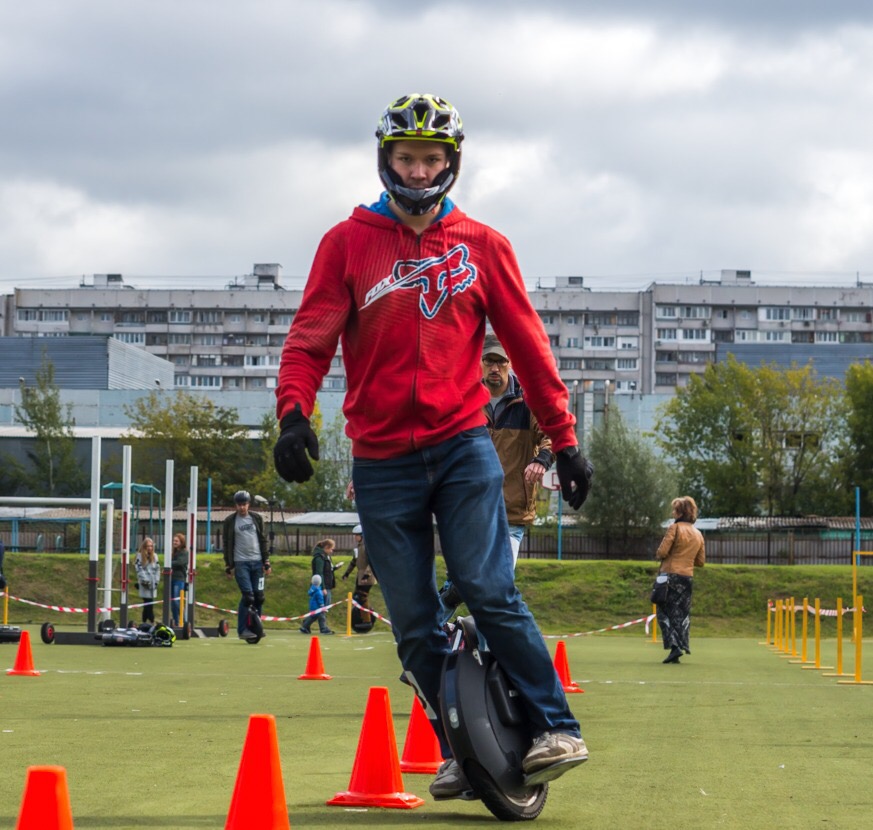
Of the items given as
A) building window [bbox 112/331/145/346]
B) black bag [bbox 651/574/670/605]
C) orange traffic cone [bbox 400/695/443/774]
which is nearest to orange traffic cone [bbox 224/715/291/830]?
orange traffic cone [bbox 400/695/443/774]

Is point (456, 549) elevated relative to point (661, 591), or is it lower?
elevated

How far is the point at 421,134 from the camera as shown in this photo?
4934mm

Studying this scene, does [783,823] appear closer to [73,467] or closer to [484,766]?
[484,766]

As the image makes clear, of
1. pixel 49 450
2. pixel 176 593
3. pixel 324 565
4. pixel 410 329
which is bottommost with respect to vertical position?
pixel 176 593

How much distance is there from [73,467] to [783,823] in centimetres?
6801

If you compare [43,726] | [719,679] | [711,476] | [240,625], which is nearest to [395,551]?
[43,726]

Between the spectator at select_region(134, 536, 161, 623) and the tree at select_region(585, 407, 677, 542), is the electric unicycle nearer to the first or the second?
the spectator at select_region(134, 536, 161, 623)

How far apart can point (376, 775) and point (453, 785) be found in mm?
468

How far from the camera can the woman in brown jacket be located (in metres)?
17.6

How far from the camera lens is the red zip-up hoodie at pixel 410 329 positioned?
16.2 ft

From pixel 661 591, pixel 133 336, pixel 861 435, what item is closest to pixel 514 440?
pixel 661 591

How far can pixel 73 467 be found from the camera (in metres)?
70.6

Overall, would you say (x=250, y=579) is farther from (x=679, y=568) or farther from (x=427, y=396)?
(x=427, y=396)

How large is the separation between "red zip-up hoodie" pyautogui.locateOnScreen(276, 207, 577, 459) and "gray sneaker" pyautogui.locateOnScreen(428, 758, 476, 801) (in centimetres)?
106
